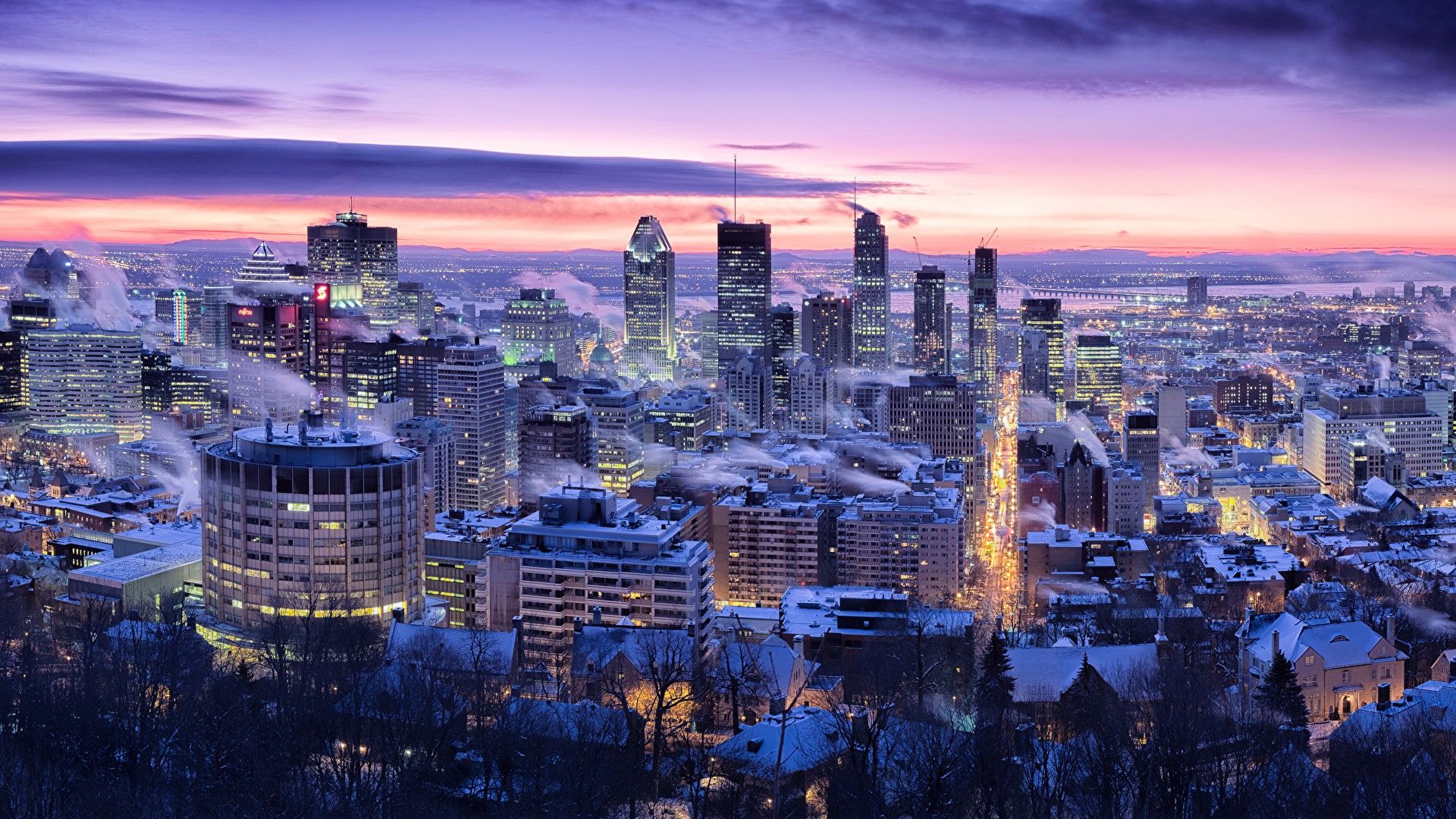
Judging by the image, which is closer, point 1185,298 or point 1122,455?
point 1122,455

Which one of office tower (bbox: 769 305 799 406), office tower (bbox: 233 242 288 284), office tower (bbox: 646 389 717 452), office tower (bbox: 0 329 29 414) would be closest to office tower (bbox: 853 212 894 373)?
office tower (bbox: 769 305 799 406)

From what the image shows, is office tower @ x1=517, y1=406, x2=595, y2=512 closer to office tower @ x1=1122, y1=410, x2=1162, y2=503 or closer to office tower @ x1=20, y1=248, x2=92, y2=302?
office tower @ x1=1122, y1=410, x2=1162, y2=503

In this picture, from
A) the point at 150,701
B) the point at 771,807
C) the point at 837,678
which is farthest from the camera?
the point at 837,678

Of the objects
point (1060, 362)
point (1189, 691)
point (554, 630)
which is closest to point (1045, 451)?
point (1060, 362)

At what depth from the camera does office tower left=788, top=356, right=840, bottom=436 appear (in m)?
65.0

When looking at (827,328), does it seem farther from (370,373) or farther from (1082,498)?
(1082,498)

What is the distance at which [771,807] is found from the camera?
48.6 feet

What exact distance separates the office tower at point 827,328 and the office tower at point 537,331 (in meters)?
12.1

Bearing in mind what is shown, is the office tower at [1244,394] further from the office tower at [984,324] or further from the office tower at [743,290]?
the office tower at [743,290]

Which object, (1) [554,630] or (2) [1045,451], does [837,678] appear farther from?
(2) [1045,451]

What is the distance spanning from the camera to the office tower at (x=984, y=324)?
260ft

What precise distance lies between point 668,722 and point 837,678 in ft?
12.6

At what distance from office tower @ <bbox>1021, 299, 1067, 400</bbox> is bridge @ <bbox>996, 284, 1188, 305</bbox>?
6.15 meters

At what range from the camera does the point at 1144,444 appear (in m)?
53.3
